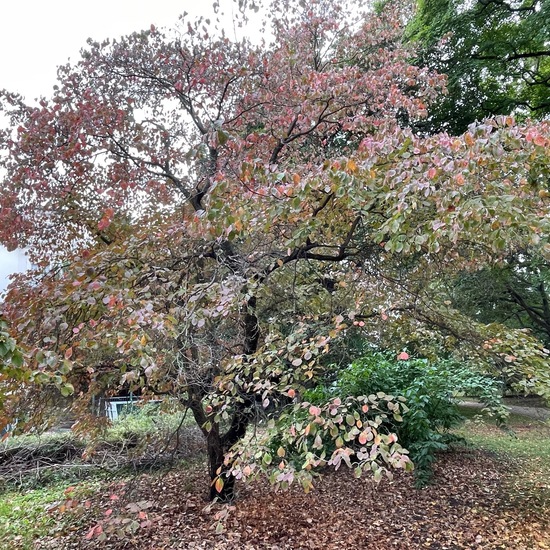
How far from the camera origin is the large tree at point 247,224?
1902 mm

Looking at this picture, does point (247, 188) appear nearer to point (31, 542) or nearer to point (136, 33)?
point (136, 33)

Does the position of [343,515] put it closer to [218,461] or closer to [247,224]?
[218,461]

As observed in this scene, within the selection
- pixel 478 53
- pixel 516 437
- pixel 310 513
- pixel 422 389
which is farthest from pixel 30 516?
pixel 478 53

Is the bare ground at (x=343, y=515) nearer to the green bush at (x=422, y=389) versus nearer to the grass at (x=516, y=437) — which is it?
the green bush at (x=422, y=389)

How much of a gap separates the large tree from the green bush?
35 centimetres

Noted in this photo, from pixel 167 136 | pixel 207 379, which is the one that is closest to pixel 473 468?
pixel 207 379

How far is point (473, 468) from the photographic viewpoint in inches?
188

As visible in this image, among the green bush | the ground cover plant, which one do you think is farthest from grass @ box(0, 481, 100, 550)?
the green bush

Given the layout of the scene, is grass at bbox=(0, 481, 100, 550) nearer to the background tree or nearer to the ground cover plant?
the ground cover plant

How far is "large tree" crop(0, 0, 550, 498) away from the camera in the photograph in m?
1.90

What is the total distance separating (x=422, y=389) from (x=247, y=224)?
310cm

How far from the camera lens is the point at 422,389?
4.23m

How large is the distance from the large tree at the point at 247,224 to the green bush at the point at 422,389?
1.16 feet

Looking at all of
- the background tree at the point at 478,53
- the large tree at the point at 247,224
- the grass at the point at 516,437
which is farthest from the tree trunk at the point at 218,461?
the background tree at the point at 478,53
